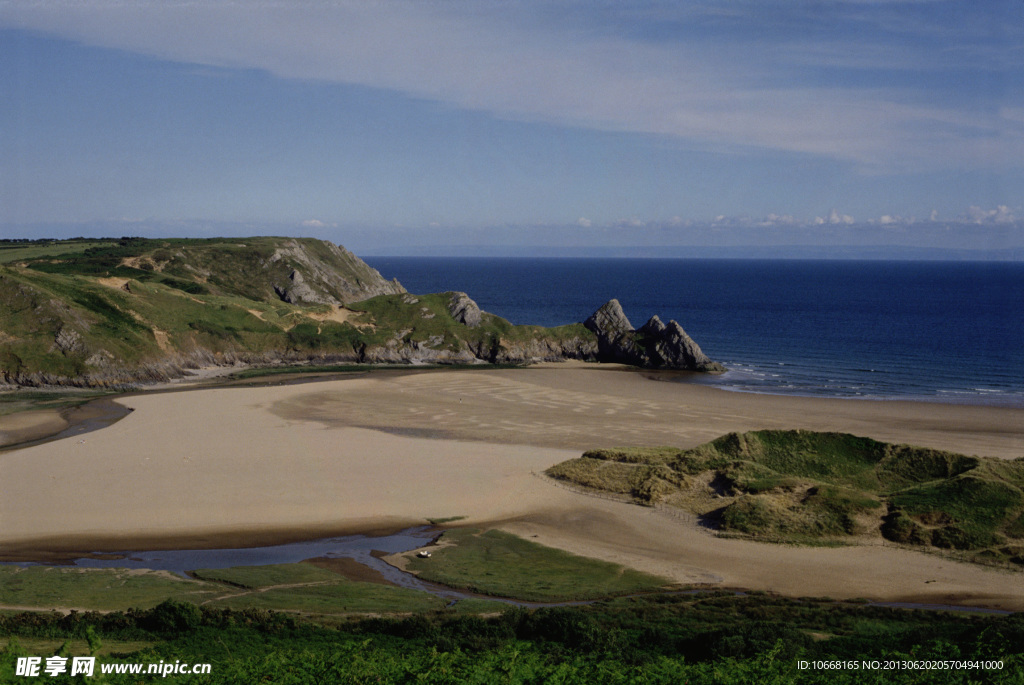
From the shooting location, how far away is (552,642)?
77.3 feet

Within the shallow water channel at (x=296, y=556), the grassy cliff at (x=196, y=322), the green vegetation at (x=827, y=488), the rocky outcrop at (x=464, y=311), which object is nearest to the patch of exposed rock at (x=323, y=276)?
the grassy cliff at (x=196, y=322)

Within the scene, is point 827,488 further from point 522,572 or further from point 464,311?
point 464,311

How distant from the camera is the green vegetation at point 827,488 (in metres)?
36.3

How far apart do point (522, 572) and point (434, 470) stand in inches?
676

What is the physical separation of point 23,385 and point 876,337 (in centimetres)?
11208

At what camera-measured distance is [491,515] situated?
41.2 meters

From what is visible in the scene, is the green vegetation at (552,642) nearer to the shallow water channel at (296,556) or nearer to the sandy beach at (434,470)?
the sandy beach at (434,470)

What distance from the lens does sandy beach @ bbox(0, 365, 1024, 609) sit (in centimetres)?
3444

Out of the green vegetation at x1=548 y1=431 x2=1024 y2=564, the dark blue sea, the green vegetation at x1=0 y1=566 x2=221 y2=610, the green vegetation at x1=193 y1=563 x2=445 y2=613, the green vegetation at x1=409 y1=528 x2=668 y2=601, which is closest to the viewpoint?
the green vegetation at x1=0 y1=566 x2=221 y2=610

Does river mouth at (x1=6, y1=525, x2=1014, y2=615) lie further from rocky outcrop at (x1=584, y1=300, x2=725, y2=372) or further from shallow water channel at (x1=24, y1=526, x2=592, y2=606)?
rocky outcrop at (x1=584, y1=300, x2=725, y2=372)

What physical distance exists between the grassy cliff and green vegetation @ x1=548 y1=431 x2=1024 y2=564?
5314 centimetres

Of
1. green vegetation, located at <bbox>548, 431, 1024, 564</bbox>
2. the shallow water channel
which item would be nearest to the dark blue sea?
green vegetation, located at <bbox>548, 431, 1024, 564</bbox>

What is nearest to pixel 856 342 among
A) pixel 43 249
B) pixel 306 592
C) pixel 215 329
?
pixel 215 329

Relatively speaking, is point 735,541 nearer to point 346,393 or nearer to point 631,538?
point 631,538
